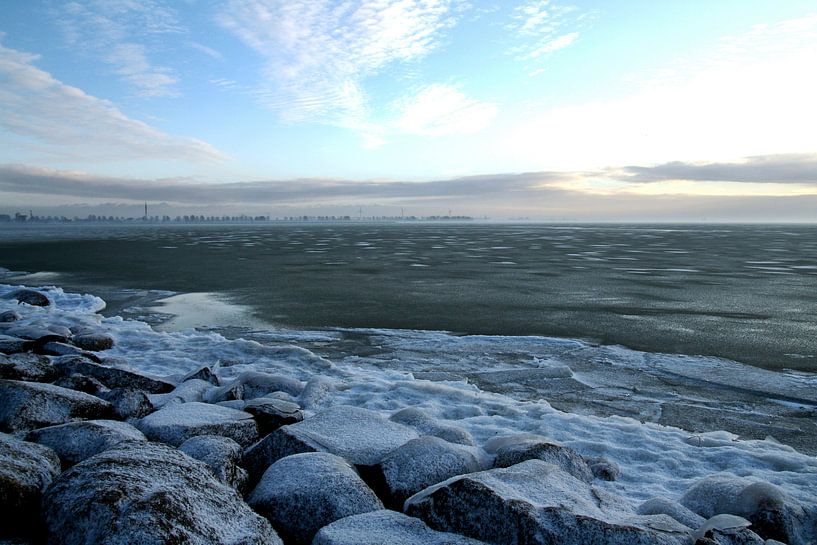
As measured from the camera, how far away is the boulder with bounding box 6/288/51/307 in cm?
1271

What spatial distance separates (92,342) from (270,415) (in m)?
4.98

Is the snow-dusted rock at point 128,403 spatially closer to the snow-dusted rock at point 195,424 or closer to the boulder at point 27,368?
the snow-dusted rock at point 195,424

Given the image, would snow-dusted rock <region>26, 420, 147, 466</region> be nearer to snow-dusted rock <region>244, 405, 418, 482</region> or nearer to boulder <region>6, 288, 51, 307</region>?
snow-dusted rock <region>244, 405, 418, 482</region>

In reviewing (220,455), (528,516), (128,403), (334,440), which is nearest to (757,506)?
(528,516)

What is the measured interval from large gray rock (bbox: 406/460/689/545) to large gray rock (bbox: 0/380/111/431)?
341 centimetres

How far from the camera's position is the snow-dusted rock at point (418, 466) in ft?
12.8

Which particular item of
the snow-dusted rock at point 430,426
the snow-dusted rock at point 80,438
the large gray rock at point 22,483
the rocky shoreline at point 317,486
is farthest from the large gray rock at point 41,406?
the snow-dusted rock at point 430,426

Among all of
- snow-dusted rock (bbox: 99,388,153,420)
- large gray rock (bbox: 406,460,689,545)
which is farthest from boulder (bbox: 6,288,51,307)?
large gray rock (bbox: 406,460,689,545)

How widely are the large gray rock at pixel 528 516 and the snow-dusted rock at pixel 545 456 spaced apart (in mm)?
629

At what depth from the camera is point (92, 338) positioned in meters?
8.75

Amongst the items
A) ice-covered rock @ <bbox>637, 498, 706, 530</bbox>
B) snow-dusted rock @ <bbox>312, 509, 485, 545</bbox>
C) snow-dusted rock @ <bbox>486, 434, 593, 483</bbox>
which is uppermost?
snow-dusted rock @ <bbox>312, 509, 485, 545</bbox>

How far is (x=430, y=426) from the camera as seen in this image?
205 inches

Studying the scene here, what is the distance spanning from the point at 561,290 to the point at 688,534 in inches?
479

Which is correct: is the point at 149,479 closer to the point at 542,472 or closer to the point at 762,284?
the point at 542,472
